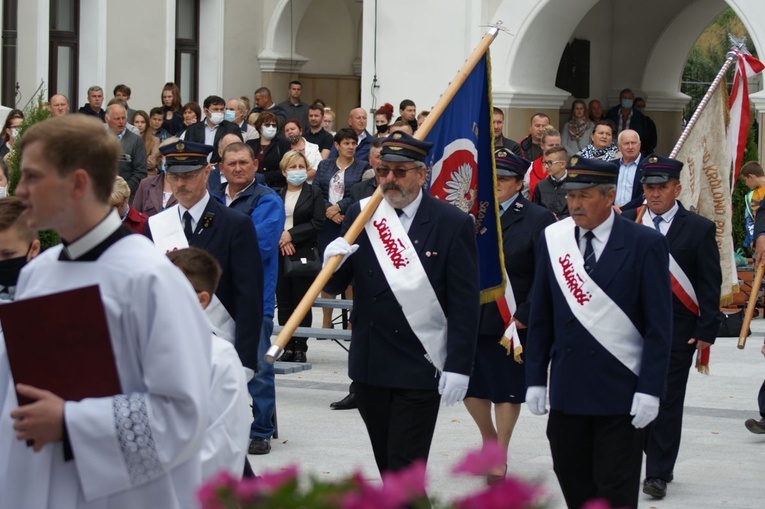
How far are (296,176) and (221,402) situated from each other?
821 centimetres

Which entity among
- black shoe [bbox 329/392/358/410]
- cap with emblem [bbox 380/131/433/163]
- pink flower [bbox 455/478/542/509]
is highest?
cap with emblem [bbox 380/131/433/163]

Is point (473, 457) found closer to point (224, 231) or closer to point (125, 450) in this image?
point (125, 450)

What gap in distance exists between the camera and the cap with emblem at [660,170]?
26.3 ft

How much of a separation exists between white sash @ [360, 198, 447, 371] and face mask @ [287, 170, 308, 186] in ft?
19.1

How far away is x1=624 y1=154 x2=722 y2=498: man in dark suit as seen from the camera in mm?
7980

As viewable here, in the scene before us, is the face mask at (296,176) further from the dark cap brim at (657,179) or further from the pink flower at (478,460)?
the pink flower at (478,460)

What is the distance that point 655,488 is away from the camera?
314 inches

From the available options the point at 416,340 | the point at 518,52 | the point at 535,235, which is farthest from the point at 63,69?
the point at 416,340

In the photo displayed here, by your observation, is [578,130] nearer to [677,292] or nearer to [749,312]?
[749,312]

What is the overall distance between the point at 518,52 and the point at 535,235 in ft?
46.0

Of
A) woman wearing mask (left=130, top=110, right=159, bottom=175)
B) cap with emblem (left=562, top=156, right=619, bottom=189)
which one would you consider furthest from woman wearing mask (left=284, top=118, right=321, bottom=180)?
cap with emblem (left=562, top=156, right=619, bottom=189)

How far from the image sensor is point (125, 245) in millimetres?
3539

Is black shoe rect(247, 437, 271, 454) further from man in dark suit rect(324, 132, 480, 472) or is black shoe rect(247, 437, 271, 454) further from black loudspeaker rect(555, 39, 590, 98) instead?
black loudspeaker rect(555, 39, 590, 98)

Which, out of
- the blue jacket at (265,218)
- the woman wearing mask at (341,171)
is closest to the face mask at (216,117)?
the woman wearing mask at (341,171)
